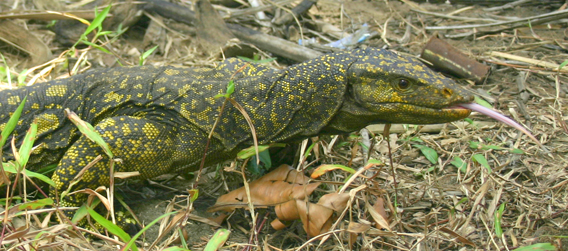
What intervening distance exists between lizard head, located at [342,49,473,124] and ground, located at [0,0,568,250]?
524mm

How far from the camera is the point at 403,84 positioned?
155 inches

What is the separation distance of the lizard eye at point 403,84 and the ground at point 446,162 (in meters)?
0.68

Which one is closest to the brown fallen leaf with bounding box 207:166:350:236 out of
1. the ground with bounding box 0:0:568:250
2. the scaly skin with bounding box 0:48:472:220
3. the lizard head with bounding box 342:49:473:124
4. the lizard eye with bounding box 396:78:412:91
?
the ground with bounding box 0:0:568:250

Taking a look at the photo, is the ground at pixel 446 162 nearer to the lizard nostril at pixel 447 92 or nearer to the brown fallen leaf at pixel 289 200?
the brown fallen leaf at pixel 289 200

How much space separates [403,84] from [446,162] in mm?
1388

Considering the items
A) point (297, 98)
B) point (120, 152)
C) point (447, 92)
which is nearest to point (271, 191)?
point (297, 98)

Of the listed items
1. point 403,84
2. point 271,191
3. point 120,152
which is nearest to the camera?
point 403,84

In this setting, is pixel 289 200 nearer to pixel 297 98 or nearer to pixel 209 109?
pixel 297 98

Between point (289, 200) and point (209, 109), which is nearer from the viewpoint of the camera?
point (289, 200)

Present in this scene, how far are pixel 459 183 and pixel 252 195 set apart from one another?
A: 6.41 ft

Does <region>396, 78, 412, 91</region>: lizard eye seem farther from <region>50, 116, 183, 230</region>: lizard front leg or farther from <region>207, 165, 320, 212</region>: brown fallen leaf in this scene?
<region>50, 116, 183, 230</region>: lizard front leg

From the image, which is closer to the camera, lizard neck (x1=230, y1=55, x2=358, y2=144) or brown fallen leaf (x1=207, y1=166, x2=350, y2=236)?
brown fallen leaf (x1=207, y1=166, x2=350, y2=236)

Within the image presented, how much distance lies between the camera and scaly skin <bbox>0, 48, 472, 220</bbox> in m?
3.97

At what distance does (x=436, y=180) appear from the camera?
4.52m
